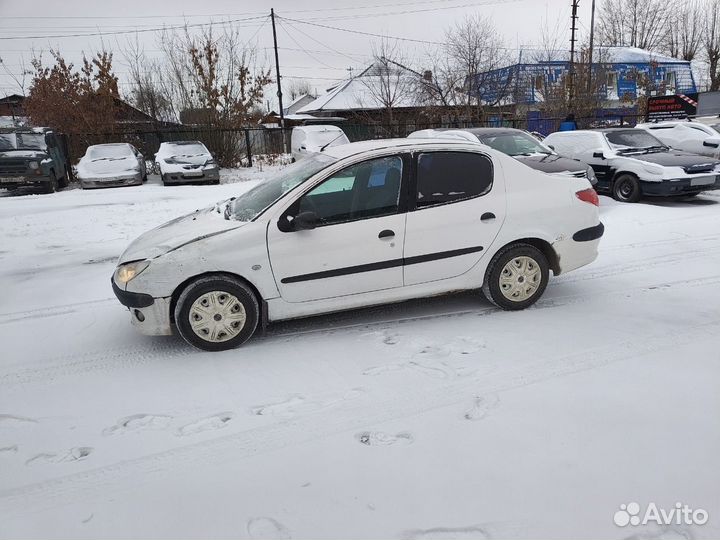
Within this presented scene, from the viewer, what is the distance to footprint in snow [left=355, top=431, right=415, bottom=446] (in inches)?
114

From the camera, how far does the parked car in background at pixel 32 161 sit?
13797 millimetres

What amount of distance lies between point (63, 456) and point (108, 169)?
13282 mm

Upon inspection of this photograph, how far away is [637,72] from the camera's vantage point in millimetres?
31781

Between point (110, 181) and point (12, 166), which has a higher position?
point (12, 166)

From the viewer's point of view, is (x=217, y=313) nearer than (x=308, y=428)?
No

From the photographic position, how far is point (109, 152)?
607 inches

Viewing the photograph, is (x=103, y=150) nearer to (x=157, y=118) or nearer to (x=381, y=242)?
(x=157, y=118)

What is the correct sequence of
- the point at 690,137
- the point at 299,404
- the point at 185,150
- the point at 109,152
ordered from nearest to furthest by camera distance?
the point at 299,404 → the point at 690,137 → the point at 109,152 → the point at 185,150

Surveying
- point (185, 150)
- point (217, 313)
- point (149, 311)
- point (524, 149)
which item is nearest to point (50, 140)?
point (185, 150)

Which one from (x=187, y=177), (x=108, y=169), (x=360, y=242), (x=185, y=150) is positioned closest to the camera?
(x=360, y=242)

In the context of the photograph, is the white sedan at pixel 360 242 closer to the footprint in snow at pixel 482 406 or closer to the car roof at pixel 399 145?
the car roof at pixel 399 145

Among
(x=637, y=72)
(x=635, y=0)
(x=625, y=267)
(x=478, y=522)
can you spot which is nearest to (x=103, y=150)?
(x=625, y=267)

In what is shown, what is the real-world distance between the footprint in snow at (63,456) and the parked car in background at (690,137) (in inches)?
578

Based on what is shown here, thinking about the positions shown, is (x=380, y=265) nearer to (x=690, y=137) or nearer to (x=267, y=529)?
(x=267, y=529)
